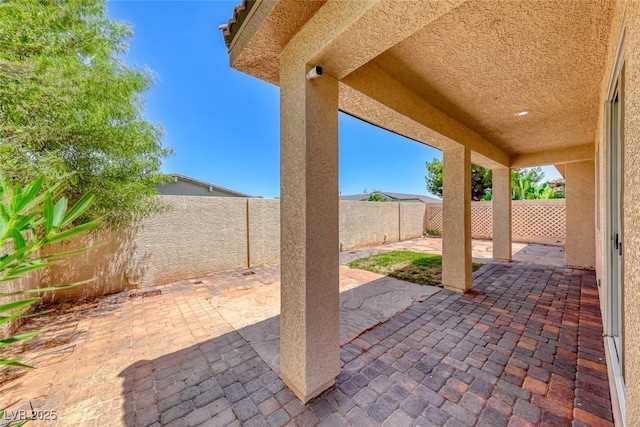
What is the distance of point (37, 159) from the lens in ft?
12.5

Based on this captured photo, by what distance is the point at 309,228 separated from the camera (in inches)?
94.6

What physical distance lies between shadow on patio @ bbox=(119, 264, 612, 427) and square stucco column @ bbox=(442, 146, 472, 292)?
1.25m

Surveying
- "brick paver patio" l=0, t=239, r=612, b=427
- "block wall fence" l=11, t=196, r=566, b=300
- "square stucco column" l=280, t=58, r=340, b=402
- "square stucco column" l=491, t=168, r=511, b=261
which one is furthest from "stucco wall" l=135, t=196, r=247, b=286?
"square stucco column" l=491, t=168, r=511, b=261

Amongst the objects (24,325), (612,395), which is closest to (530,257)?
(612,395)

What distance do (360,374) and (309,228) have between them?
75.4 inches

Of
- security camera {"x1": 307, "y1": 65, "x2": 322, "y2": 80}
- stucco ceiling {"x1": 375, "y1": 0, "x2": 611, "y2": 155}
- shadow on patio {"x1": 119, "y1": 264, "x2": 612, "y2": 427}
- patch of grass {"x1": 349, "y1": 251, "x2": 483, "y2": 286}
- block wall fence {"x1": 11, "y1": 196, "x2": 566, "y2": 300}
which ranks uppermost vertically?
stucco ceiling {"x1": 375, "y1": 0, "x2": 611, "y2": 155}

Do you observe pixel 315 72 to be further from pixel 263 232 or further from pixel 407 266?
pixel 407 266

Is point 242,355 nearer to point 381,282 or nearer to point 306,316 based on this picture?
point 306,316

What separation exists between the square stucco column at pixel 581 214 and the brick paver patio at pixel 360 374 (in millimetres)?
3628

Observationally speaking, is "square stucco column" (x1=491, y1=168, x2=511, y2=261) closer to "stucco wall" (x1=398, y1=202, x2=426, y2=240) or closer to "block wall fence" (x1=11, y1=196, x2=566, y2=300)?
"stucco wall" (x1=398, y1=202, x2=426, y2=240)

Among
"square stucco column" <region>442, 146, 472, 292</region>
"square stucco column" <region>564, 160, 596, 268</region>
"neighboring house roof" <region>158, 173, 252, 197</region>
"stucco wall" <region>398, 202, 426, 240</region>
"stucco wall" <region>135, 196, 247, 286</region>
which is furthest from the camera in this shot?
"neighboring house roof" <region>158, 173, 252, 197</region>

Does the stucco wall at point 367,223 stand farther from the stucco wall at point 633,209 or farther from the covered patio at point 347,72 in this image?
the stucco wall at point 633,209

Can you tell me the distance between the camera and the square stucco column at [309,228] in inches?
94.5

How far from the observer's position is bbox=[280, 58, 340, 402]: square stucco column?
94.5 inches
